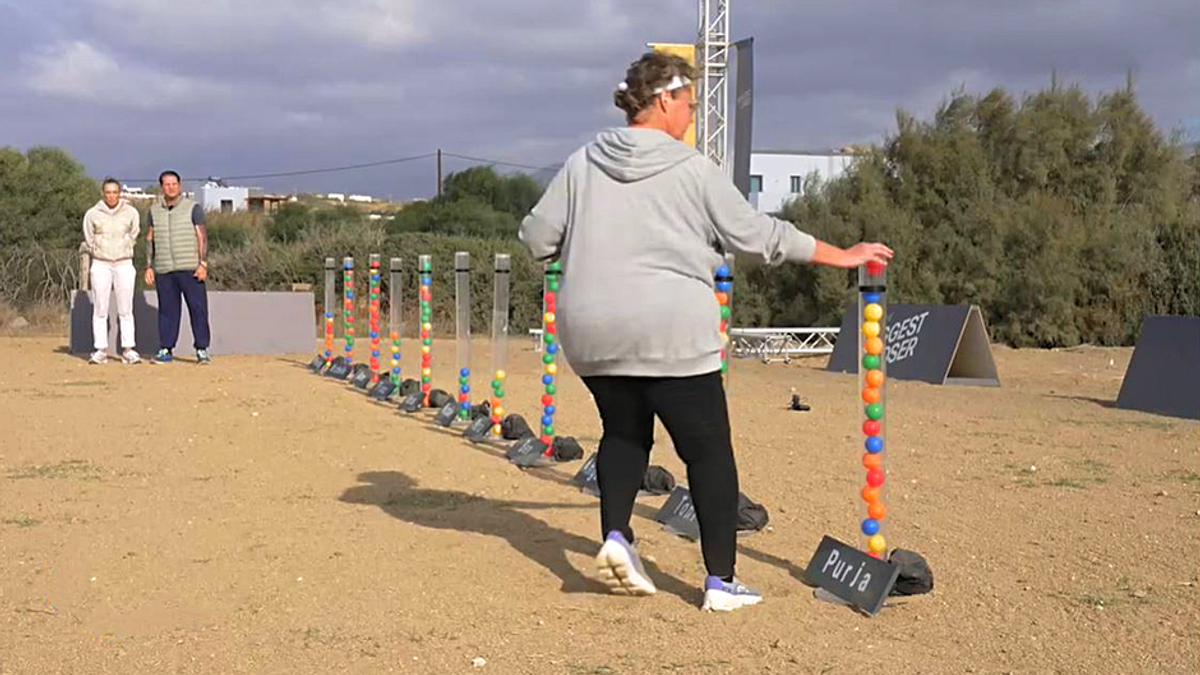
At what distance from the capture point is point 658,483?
22.3 feet

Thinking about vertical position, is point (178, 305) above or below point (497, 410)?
above

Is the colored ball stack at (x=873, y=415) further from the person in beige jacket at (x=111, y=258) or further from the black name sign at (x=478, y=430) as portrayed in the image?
the person in beige jacket at (x=111, y=258)

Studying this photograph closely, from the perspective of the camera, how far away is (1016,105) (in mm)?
26344

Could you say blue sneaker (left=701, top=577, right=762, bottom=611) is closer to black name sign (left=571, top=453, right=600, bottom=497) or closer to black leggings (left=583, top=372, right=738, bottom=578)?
black leggings (left=583, top=372, right=738, bottom=578)

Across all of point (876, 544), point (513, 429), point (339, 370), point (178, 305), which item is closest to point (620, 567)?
point (876, 544)

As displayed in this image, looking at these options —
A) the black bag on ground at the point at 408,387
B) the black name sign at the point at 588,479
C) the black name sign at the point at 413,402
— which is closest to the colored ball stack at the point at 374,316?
the black bag on ground at the point at 408,387

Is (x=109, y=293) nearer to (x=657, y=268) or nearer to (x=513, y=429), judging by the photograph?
(x=513, y=429)

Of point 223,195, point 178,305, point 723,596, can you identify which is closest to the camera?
point 723,596

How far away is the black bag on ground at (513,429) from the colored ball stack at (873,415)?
3863mm

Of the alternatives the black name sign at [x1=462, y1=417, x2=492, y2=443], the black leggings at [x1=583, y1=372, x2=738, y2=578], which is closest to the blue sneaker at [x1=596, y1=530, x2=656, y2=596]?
the black leggings at [x1=583, y1=372, x2=738, y2=578]

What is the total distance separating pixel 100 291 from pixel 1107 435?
9.88 meters

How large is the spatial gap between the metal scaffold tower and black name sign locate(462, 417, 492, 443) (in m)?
12.0

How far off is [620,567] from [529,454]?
3250 millimetres

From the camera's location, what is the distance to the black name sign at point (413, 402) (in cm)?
1038
